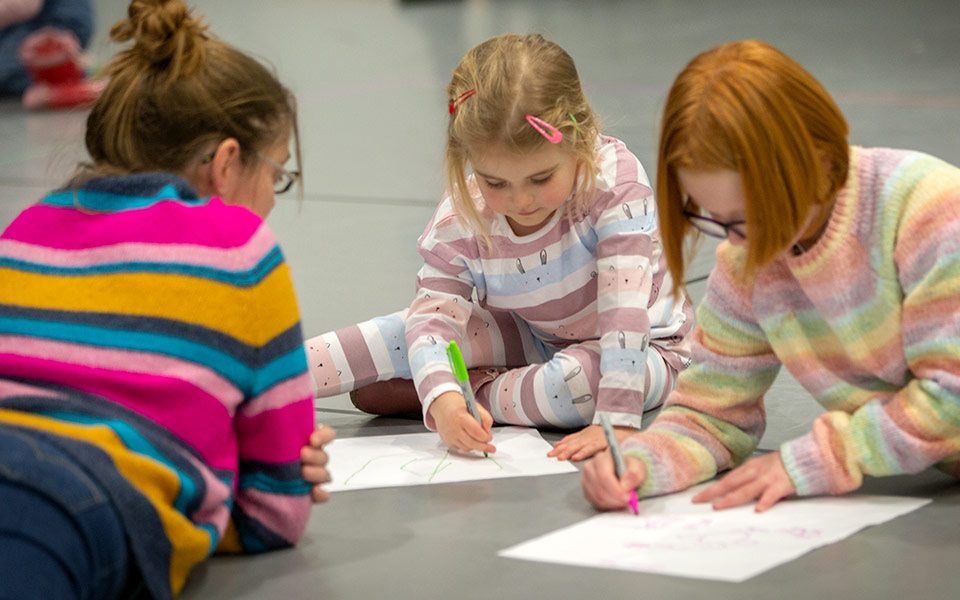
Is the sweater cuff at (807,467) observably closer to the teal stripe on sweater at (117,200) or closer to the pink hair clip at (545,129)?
the pink hair clip at (545,129)

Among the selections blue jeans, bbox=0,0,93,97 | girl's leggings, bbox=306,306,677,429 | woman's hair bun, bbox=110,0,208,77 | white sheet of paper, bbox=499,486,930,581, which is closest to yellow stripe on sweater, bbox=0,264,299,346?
woman's hair bun, bbox=110,0,208,77

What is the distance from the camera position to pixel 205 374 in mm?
1400

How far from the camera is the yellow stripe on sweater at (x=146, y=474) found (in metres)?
1.32

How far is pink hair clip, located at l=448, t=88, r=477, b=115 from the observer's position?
1841 millimetres

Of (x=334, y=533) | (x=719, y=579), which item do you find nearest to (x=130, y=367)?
(x=334, y=533)

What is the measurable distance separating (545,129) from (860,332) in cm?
50

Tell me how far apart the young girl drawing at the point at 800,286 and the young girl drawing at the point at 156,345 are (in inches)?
15.4

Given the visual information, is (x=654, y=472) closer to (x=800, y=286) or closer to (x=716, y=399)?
(x=716, y=399)

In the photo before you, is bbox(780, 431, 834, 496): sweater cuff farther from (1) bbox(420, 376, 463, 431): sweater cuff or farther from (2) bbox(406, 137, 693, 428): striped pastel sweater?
(1) bbox(420, 376, 463, 431): sweater cuff

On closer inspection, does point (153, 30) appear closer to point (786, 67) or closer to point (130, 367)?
point (130, 367)

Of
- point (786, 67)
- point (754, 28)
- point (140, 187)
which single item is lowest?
point (754, 28)

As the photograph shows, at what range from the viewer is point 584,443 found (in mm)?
1814

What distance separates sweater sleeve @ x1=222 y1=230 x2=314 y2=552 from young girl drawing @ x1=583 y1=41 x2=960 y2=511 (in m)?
0.34

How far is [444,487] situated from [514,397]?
272 mm
